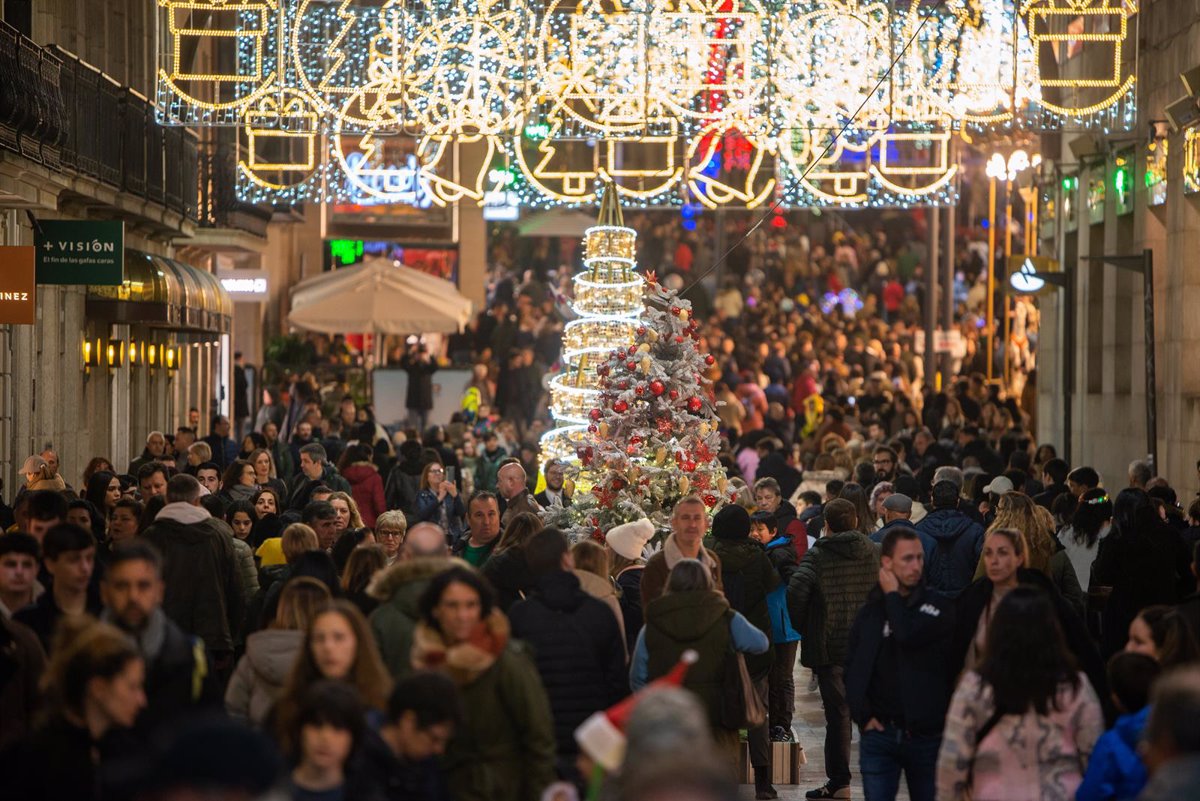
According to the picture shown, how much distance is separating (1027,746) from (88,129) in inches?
657

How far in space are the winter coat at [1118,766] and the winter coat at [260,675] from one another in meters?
2.88

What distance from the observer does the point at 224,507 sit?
14.2 meters

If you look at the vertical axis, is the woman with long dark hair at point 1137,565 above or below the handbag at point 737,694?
above

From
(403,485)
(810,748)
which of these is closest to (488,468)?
(403,485)

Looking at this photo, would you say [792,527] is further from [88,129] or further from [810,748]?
[88,129]

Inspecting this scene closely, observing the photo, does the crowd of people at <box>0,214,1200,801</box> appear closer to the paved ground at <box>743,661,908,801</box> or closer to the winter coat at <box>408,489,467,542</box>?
the paved ground at <box>743,661,908,801</box>

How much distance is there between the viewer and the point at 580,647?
9.05 metres

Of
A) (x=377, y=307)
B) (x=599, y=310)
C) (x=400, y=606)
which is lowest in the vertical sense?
(x=400, y=606)

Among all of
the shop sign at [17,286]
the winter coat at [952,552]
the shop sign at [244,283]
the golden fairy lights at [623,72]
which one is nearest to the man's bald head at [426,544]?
the winter coat at [952,552]

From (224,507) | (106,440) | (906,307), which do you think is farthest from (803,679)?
(906,307)

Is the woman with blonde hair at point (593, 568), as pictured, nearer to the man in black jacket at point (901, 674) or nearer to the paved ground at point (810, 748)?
the man in black jacket at point (901, 674)

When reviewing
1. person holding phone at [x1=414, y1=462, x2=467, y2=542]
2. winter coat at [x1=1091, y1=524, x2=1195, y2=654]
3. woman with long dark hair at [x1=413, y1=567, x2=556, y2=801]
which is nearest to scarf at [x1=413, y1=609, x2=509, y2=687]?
woman with long dark hair at [x1=413, y1=567, x2=556, y2=801]

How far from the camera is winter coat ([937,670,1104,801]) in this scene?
26.2 feet

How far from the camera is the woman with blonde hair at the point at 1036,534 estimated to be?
38.5ft
